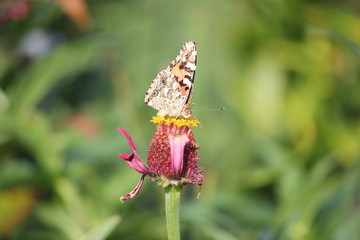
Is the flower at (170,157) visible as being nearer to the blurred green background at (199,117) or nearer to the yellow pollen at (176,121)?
the yellow pollen at (176,121)

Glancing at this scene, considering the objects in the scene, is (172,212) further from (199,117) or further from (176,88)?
(199,117)

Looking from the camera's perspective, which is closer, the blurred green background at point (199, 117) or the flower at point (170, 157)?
the flower at point (170, 157)

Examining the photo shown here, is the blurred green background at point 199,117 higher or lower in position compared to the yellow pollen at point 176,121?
higher

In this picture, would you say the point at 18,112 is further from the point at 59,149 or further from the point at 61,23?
the point at 61,23

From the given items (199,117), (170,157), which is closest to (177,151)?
(170,157)

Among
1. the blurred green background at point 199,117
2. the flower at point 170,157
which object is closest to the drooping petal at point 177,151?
the flower at point 170,157

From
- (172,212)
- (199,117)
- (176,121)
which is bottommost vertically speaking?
(172,212)
